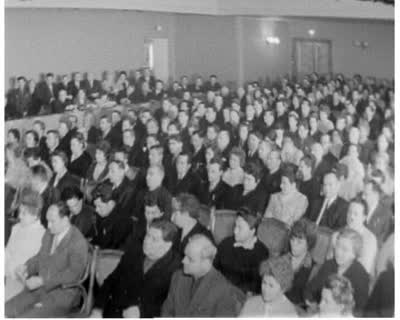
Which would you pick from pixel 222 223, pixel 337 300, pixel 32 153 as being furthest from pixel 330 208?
pixel 32 153

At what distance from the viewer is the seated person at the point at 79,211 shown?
621 cm

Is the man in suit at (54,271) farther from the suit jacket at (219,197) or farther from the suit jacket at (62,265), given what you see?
the suit jacket at (219,197)

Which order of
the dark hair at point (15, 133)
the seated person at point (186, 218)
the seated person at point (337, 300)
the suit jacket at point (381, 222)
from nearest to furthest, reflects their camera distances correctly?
the seated person at point (337, 300) → the suit jacket at point (381, 222) → the seated person at point (186, 218) → the dark hair at point (15, 133)

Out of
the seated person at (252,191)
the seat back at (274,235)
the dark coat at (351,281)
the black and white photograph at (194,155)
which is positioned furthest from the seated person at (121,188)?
the dark coat at (351,281)

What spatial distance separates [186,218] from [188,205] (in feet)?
0.28

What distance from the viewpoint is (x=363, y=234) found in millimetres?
6020

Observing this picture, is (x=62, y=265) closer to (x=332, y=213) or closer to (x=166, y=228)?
(x=166, y=228)

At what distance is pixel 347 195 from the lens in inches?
240

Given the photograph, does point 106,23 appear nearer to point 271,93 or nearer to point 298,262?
point 271,93

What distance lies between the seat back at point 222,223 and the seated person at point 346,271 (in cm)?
61

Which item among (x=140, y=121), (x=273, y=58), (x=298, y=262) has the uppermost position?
(x=273, y=58)

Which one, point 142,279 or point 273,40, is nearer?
point 142,279

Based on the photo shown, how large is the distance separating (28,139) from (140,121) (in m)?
0.73
